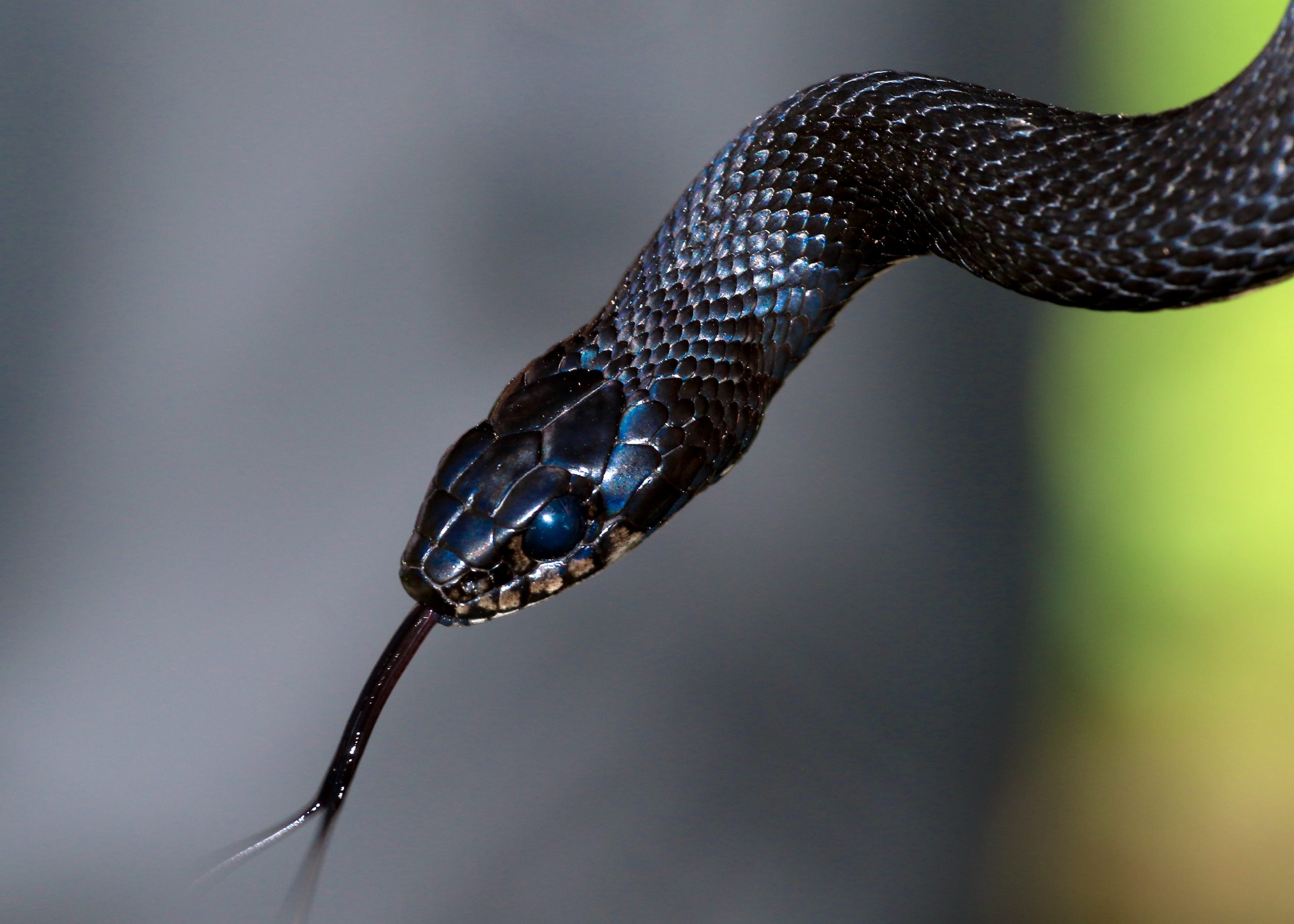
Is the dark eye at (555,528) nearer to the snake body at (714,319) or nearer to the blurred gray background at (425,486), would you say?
the snake body at (714,319)

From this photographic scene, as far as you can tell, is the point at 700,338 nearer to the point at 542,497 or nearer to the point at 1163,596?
the point at 542,497

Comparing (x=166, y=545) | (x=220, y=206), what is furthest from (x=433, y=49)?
(x=166, y=545)

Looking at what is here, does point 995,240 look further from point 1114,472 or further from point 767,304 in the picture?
point 1114,472

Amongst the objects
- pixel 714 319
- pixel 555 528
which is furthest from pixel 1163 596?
pixel 555 528

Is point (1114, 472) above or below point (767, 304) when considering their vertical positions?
below

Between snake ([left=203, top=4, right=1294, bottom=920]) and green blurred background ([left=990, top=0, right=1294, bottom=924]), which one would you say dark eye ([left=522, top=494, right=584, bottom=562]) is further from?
green blurred background ([left=990, top=0, right=1294, bottom=924])

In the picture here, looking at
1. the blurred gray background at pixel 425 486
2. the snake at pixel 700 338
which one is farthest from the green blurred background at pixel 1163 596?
the snake at pixel 700 338

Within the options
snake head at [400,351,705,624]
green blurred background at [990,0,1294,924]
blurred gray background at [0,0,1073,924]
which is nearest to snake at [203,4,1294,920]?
snake head at [400,351,705,624]
